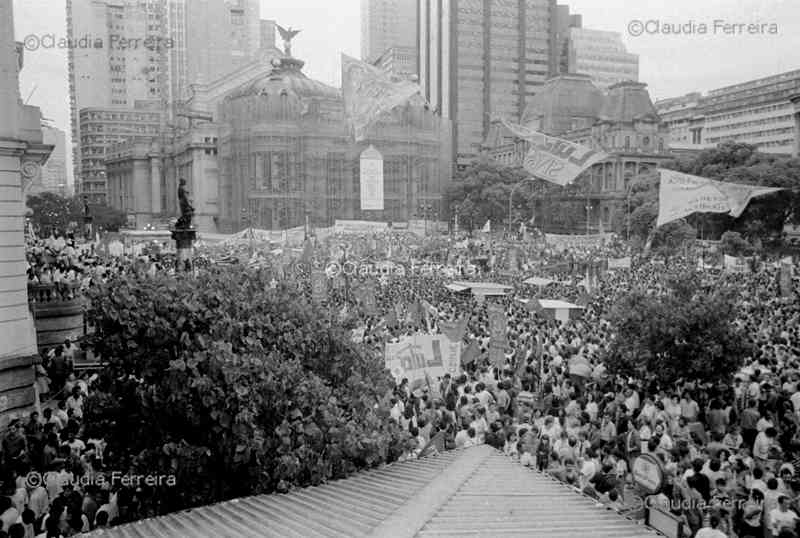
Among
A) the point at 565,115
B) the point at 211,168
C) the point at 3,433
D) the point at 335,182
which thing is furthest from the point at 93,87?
the point at 3,433

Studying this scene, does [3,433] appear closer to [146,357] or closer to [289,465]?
[146,357]

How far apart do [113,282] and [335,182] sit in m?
64.1

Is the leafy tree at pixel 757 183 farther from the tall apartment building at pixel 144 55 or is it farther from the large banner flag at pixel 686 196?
the tall apartment building at pixel 144 55

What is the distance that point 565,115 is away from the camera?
84.2 metres

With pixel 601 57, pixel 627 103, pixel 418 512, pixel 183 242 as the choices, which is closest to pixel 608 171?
pixel 627 103

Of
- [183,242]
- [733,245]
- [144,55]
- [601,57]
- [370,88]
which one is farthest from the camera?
[601,57]

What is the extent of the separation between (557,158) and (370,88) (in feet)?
126

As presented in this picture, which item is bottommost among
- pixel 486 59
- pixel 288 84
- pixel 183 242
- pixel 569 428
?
pixel 569 428

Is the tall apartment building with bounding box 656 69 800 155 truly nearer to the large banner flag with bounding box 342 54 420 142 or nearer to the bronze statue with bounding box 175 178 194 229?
the large banner flag with bounding box 342 54 420 142

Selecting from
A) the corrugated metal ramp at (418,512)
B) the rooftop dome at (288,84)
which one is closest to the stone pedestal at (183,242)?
the corrugated metal ramp at (418,512)

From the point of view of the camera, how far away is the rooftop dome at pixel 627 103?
7491 cm

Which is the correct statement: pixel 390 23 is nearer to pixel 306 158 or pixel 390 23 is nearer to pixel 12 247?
pixel 306 158

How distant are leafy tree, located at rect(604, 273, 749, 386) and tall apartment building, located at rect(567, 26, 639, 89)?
100401 millimetres

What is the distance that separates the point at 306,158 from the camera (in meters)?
70.1
